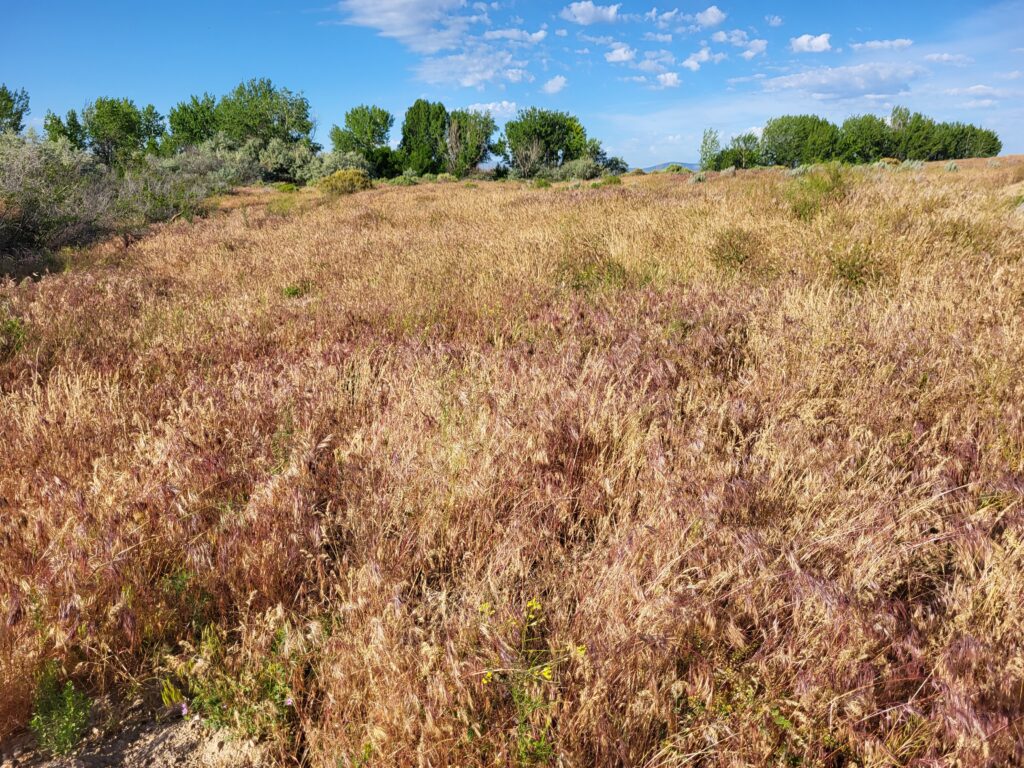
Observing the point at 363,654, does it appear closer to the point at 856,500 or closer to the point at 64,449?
the point at 856,500

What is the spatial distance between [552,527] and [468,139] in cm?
6416

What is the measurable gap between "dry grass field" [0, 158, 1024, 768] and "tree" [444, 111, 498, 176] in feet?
196

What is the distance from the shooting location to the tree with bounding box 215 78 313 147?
5944 centimetres

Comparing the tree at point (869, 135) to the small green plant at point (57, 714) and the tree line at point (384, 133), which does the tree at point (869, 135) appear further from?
the small green plant at point (57, 714)

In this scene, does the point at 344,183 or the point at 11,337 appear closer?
the point at 11,337

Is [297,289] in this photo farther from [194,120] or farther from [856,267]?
[194,120]

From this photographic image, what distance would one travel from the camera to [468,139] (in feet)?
198

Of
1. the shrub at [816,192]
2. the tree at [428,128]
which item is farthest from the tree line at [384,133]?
the shrub at [816,192]

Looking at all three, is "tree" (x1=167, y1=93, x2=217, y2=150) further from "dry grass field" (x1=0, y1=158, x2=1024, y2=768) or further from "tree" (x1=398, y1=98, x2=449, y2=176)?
"dry grass field" (x1=0, y1=158, x2=1024, y2=768)

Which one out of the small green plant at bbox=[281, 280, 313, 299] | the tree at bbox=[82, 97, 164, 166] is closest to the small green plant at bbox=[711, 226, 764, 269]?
the small green plant at bbox=[281, 280, 313, 299]

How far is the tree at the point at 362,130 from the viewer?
2447 inches

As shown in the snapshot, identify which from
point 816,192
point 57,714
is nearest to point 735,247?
point 816,192

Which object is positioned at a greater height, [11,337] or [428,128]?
[428,128]

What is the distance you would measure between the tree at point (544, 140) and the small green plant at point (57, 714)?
6027cm
